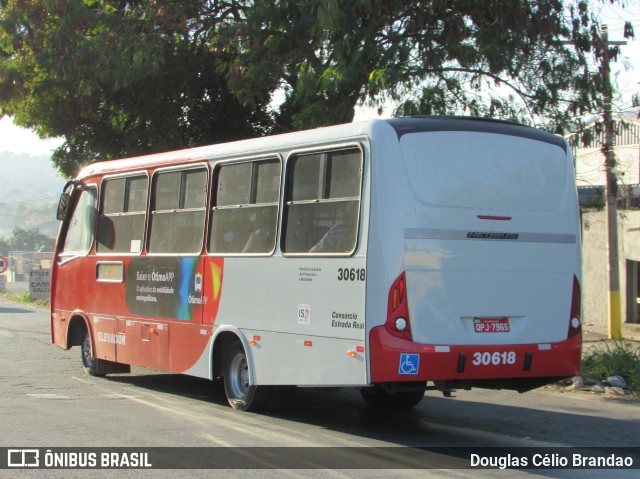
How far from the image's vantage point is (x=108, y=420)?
954 centimetres

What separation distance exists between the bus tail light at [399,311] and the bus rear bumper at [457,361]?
0.20 ft

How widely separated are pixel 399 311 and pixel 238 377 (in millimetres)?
3012

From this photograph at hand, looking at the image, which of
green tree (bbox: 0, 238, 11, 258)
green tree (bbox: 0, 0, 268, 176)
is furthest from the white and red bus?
green tree (bbox: 0, 238, 11, 258)

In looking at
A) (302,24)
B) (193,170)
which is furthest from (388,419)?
(302,24)

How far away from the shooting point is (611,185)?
15250mm

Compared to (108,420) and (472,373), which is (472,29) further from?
(108,420)

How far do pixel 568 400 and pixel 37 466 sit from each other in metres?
6.83

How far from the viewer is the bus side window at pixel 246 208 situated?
9672mm

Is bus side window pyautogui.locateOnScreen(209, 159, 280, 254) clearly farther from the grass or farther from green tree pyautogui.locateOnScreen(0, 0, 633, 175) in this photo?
the grass

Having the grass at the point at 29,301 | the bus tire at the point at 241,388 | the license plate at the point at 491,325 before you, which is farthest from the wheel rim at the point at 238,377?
the grass at the point at 29,301

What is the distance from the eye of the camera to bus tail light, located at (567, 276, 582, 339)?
8.99 m

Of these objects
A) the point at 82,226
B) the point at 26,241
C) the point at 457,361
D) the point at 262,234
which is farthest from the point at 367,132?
the point at 26,241

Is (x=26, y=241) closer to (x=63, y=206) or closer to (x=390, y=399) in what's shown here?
(x=63, y=206)

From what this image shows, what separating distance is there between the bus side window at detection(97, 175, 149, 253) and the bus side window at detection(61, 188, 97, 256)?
0.32 meters
